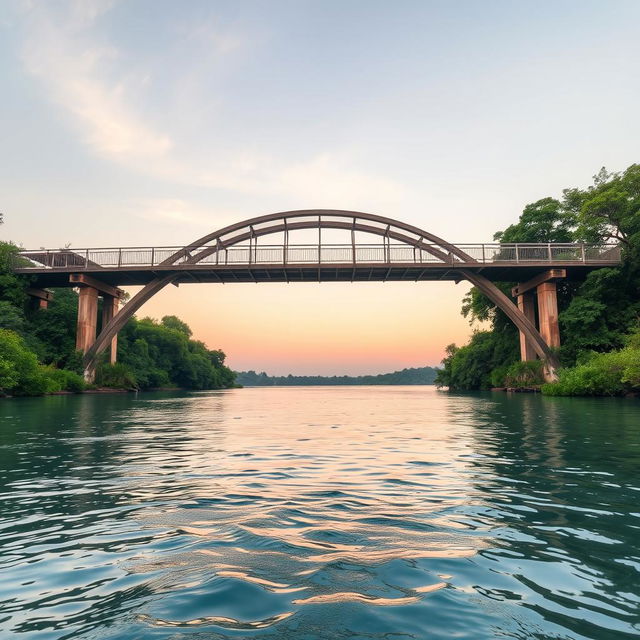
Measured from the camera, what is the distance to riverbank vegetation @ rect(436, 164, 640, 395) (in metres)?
29.9

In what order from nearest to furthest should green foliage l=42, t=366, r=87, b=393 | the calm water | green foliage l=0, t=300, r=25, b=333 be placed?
the calm water, green foliage l=42, t=366, r=87, b=393, green foliage l=0, t=300, r=25, b=333

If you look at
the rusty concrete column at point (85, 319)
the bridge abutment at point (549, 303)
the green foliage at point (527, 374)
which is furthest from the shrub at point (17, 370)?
the green foliage at point (527, 374)

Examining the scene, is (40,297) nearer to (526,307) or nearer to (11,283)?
(11,283)

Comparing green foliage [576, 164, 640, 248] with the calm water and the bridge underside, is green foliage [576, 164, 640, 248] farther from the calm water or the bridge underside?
the calm water

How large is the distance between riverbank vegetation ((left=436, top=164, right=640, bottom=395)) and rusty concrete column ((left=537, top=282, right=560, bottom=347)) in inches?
33.2

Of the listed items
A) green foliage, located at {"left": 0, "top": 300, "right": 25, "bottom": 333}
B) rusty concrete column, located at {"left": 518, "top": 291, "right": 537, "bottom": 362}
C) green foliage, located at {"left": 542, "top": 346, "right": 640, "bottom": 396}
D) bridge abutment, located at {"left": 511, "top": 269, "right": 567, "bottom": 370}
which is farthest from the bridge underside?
green foliage, located at {"left": 542, "top": 346, "right": 640, "bottom": 396}

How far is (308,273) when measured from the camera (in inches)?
1612

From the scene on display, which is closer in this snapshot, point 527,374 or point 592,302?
point 592,302

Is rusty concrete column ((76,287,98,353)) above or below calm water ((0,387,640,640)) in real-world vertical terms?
above

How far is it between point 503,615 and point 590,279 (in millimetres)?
39902

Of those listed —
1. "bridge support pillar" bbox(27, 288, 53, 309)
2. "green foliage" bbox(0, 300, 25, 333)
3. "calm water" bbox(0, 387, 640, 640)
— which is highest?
"bridge support pillar" bbox(27, 288, 53, 309)

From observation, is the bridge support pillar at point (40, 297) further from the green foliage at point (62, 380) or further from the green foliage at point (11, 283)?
the green foliage at point (62, 380)

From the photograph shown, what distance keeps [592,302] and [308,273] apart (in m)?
21.9

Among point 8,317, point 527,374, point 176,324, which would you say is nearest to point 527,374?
point 527,374
